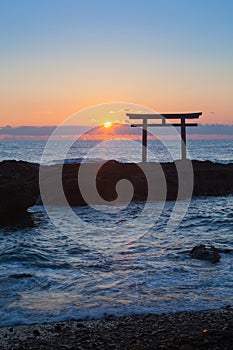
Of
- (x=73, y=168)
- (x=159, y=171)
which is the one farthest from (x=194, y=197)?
(x=73, y=168)

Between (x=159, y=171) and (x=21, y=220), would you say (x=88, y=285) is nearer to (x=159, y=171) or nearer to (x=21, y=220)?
(x=21, y=220)

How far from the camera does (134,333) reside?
624 centimetres

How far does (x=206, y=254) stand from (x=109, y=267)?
2.51 meters

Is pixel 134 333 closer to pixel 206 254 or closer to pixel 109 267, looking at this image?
pixel 109 267

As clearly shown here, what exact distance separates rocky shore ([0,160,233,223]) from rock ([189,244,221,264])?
36.9ft

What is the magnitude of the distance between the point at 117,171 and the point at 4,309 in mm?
17856

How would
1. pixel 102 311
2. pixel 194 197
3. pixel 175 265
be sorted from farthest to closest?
1. pixel 194 197
2. pixel 175 265
3. pixel 102 311

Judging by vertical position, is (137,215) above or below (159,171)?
below

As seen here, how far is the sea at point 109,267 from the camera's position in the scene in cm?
754

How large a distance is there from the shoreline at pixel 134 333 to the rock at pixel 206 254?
343cm

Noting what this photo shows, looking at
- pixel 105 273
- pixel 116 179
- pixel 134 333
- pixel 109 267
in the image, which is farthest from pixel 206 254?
pixel 116 179

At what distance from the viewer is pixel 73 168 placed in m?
26.5

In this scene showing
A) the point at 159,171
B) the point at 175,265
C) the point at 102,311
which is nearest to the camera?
the point at 102,311

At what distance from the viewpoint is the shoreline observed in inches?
227
